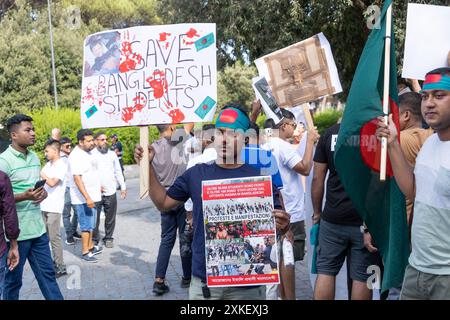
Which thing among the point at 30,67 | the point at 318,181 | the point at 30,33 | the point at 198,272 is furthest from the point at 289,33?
the point at 30,33

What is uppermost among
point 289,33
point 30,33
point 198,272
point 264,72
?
point 30,33

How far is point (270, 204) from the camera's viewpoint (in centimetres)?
329

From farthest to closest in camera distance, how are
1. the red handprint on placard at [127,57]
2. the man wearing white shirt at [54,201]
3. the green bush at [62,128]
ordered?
the green bush at [62,128] → the man wearing white shirt at [54,201] → the red handprint on placard at [127,57]

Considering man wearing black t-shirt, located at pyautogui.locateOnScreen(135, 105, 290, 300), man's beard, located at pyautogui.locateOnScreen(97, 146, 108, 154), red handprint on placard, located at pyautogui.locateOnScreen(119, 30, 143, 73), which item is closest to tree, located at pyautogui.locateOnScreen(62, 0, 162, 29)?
man's beard, located at pyautogui.locateOnScreen(97, 146, 108, 154)

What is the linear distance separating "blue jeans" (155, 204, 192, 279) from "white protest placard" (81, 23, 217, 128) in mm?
2371

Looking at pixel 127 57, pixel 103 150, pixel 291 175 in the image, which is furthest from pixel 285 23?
pixel 127 57

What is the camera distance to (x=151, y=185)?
3609mm

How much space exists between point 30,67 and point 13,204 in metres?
26.1

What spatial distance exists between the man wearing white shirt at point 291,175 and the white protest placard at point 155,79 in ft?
4.28

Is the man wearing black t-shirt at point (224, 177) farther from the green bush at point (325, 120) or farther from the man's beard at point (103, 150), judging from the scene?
the green bush at point (325, 120)

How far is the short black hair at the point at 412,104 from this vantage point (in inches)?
161

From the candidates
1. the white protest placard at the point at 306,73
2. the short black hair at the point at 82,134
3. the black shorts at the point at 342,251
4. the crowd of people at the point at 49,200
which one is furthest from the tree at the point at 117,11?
the black shorts at the point at 342,251
